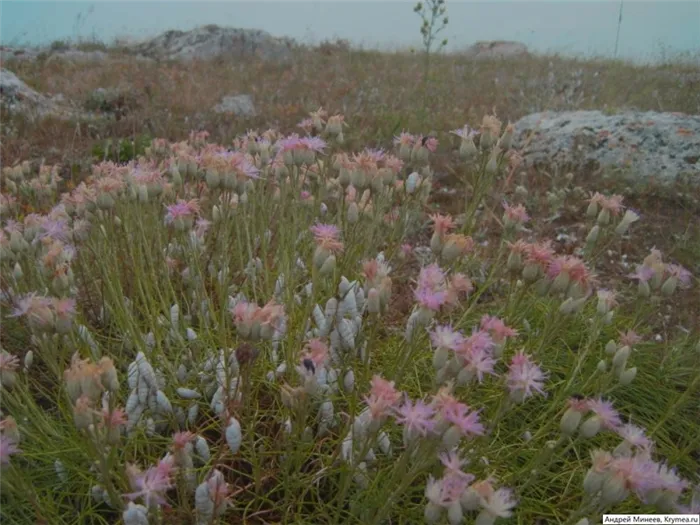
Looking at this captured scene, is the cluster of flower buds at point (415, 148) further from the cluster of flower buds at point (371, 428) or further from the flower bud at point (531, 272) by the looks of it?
the cluster of flower buds at point (371, 428)

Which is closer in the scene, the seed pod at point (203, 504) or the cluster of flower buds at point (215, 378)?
the seed pod at point (203, 504)

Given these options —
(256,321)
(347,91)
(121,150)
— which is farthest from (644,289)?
(347,91)

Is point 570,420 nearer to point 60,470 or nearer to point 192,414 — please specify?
point 192,414

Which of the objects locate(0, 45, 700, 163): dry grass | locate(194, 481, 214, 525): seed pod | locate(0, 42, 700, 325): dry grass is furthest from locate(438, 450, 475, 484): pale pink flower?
locate(0, 45, 700, 163): dry grass

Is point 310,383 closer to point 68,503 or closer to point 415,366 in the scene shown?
point 415,366

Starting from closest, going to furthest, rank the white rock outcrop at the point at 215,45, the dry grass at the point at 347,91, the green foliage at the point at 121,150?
the green foliage at the point at 121,150 < the dry grass at the point at 347,91 < the white rock outcrop at the point at 215,45

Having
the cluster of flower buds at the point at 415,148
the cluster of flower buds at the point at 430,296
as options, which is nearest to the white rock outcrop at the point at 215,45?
the cluster of flower buds at the point at 415,148

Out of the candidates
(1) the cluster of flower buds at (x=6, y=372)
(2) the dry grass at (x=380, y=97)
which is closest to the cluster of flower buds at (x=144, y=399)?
(1) the cluster of flower buds at (x=6, y=372)

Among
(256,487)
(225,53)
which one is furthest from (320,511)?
(225,53)

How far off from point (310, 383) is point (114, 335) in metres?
1.26

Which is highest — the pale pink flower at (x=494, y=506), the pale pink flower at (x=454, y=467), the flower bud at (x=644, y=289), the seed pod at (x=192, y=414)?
the flower bud at (x=644, y=289)

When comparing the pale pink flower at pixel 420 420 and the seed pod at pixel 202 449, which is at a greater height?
the pale pink flower at pixel 420 420

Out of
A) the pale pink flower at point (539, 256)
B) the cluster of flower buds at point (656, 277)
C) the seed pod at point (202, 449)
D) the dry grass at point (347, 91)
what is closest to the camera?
the seed pod at point (202, 449)

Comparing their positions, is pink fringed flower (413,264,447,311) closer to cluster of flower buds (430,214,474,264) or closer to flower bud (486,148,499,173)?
cluster of flower buds (430,214,474,264)
